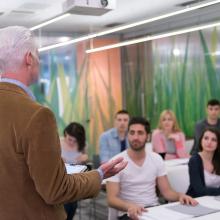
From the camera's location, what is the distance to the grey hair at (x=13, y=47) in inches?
53.2

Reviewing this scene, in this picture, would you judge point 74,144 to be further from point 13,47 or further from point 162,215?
point 13,47

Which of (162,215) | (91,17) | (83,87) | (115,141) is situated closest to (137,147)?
(162,215)

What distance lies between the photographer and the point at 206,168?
11.1 ft

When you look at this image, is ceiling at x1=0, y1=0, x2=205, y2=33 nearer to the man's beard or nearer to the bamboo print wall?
the bamboo print wall

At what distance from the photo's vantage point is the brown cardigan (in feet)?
4.14

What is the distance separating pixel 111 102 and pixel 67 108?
43.3 inches

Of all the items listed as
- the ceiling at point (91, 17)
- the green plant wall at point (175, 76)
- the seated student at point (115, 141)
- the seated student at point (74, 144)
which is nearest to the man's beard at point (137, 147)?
the seated student at point (74, 144)

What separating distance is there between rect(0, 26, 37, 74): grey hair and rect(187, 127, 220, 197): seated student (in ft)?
7.41

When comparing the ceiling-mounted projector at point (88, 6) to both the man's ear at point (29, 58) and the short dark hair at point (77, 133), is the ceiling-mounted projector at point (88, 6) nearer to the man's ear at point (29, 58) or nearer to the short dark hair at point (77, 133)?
A: the short dark hair at point (77, 133)

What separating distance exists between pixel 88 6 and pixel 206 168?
6.52 ft

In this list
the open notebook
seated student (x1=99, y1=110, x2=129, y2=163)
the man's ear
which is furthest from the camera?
seated student (x1=99, y1=110, x2=129, y2=163)

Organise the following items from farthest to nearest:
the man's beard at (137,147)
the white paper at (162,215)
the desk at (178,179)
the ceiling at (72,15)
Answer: the ceiling at (72,15) < the desk at (178,179) < the man's beard at (137,147) < the white paper at (162,215)

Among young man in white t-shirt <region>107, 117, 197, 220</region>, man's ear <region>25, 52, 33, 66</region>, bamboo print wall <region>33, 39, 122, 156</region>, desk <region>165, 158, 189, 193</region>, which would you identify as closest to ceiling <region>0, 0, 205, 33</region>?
bamboo print wall <region>33, 39, 122, 156</region>

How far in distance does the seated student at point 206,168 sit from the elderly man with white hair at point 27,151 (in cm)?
199
